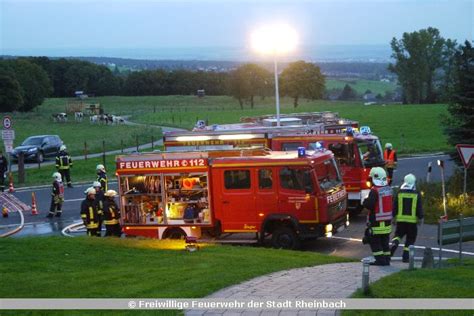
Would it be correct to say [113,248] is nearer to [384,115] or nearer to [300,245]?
[300,245]

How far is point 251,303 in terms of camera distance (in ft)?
27.4

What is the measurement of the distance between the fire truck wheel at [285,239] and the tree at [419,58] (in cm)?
8851

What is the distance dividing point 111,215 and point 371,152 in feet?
26.4

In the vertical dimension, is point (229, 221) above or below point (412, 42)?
below

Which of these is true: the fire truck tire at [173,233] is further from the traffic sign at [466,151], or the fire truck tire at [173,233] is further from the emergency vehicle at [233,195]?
the traffic sign at [466,151]

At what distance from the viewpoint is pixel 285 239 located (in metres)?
15.2

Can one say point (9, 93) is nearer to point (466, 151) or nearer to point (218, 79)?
point (218, 79)

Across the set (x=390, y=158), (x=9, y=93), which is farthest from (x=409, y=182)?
(x=9, y=93)

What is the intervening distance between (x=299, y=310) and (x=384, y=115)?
189 ft

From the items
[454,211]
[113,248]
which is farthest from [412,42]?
[113,248]

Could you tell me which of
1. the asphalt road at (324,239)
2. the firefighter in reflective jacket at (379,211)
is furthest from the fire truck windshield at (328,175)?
the firefighter in reflective jacket at (379,211)

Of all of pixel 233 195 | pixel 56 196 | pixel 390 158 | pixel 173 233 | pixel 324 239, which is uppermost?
pixel 233 195

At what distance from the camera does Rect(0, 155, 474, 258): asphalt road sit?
15.3 metres

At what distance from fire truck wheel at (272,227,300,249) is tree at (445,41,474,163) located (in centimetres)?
835
